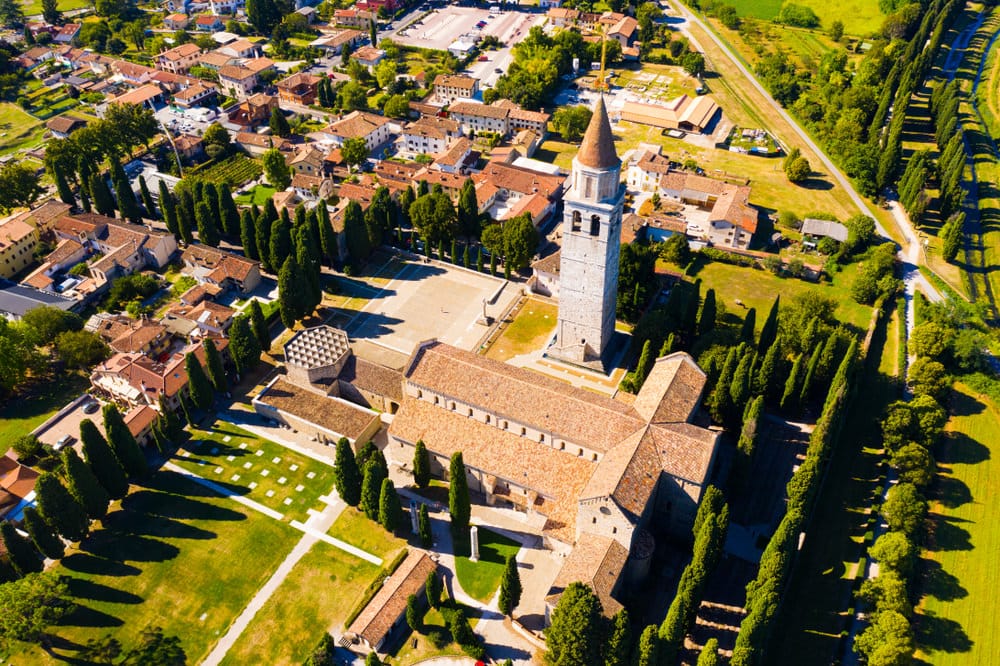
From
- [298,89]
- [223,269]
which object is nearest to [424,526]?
[223,269]

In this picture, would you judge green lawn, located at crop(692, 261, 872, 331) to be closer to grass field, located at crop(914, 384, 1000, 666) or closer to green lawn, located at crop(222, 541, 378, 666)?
grass field, located at crop(914, 384, 1000, 666)

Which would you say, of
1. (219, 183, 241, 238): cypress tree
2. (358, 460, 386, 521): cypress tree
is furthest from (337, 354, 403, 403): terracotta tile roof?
(219, 183, 241, 238): cypress tree

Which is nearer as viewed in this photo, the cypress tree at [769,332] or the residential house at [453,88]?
the cypress tree at [769,332]

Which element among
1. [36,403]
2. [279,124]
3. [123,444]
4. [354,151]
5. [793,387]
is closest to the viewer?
[123,444]

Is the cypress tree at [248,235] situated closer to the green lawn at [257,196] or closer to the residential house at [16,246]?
the green lawn at [257,196]

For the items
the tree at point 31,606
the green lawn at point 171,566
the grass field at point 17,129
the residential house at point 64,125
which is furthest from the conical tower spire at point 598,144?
the grass field at point 17,129

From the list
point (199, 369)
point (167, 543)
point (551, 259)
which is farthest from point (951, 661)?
point (199, 369)

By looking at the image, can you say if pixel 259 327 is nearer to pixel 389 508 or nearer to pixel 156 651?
pixel 389 508
